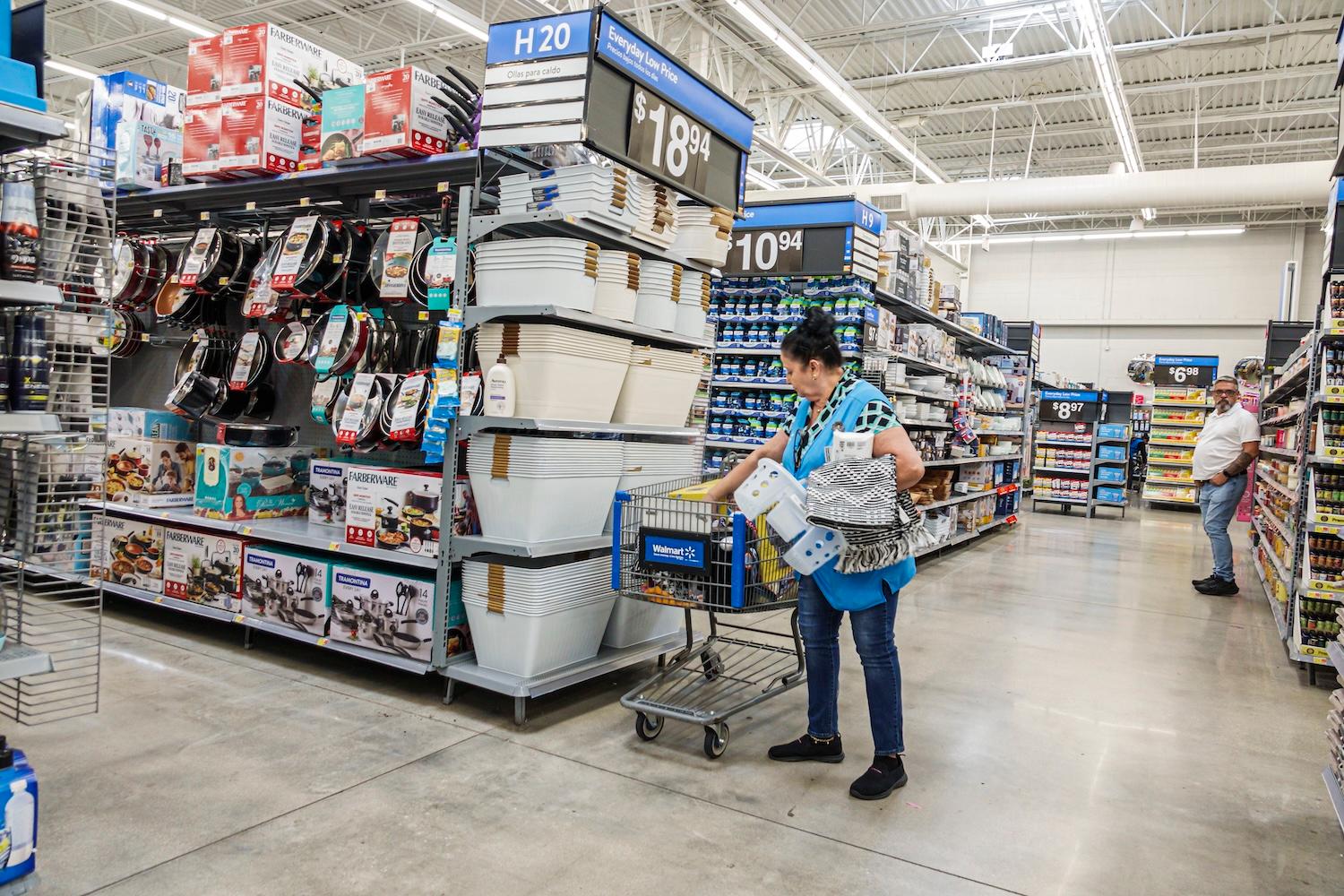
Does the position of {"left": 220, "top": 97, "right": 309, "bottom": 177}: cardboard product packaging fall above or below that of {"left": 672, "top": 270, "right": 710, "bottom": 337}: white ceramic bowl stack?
above

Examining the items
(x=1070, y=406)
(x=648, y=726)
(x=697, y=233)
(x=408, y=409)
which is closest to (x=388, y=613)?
(x=408, y=409)

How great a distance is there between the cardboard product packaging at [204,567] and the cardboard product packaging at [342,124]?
189 cm

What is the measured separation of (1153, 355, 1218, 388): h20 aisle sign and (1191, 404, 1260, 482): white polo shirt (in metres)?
9.02

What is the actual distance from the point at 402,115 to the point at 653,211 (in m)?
1.14

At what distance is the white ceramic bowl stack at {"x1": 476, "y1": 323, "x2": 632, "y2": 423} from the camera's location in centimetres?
351

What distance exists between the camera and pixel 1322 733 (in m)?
4.06

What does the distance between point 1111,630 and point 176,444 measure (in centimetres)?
572

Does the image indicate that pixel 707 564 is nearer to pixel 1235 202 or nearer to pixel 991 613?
pixel 991 613

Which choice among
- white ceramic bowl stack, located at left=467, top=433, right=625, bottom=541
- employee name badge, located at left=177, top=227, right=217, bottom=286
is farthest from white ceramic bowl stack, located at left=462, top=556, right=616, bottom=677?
employee name badge, located at left=177, top=227, right=217, bottom=286

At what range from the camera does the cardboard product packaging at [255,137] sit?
429 cm

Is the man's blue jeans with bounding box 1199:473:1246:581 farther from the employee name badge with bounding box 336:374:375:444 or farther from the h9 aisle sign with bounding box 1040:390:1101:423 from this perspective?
the h9 aisle sign with bounding box 1040:390:1101:423

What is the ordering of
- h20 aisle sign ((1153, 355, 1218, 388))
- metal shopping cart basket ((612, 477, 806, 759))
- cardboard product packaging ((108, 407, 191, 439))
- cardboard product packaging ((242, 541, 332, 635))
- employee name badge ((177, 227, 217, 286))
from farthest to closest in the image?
1. h20 aisle sign ((1153, 355, 1218, 388))
2. cardboard product packaging ((108, 407, 191, 439))
3. employee name badge ((177, 227, 217, 286))
4. cardboard product packaging ((242, 541, 332, 635))
5. metal shopping cart basket ((612, 477, 806, 759))

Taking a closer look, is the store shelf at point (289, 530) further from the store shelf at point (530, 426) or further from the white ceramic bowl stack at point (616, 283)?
the white ceramic bowl stack at point (616, 283)

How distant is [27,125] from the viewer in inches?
72.4
